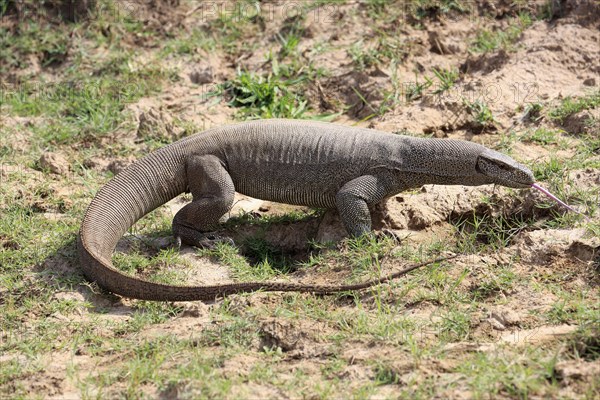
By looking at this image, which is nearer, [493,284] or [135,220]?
[493,284]

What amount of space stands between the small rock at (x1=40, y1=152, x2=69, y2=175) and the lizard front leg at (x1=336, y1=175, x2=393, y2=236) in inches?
130

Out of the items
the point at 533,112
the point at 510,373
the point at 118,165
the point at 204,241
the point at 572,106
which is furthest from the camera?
the point at 118,165

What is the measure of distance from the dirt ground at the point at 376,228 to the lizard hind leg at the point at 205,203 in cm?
21

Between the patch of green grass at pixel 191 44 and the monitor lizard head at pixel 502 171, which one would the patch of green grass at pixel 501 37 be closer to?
the monitor lizard head at pixel 502 171

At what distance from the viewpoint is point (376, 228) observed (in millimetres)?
7727

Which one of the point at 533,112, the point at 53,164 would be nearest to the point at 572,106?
the point at 533,112

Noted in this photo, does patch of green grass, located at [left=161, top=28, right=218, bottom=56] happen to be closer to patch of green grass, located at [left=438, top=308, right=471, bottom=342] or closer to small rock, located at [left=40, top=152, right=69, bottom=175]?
small rock, located at [left=40, top=152, right=69, bottom=175]

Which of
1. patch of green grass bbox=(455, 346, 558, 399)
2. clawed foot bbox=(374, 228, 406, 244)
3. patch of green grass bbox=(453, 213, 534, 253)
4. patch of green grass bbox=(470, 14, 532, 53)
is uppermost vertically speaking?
patch of green grass bbox=(470, 14, 532, 53)

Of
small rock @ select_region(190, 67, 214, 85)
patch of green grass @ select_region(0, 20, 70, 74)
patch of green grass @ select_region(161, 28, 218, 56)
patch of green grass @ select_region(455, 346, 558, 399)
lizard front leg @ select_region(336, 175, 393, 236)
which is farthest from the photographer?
patch of green grass @ select_region(0, 20, 70, 74)

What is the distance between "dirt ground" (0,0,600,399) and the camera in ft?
17.8

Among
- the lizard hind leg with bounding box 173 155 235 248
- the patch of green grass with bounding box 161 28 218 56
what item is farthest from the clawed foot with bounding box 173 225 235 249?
the patch of green grass with bounding box 161 28 218 56

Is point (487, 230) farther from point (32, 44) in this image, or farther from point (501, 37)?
point (32, 44)

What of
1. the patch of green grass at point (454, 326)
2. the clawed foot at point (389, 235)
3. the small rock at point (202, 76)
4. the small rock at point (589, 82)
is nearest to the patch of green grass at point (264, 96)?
the small rock at point (202, 76)

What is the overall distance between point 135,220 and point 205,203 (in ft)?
2.28
